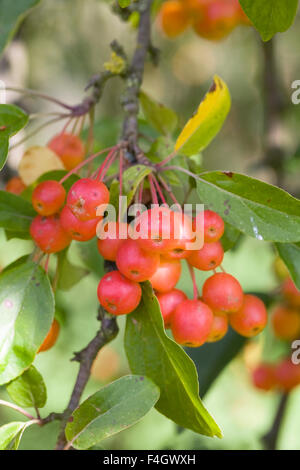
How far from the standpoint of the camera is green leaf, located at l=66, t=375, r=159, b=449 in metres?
0.80

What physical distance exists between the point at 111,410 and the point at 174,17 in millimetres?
1401

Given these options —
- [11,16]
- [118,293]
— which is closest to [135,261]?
[118,293]

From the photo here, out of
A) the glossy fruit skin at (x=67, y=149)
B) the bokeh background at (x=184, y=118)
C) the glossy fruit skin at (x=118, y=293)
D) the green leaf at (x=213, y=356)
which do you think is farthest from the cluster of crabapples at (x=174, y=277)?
the bokeh background at (x=184, y=118)

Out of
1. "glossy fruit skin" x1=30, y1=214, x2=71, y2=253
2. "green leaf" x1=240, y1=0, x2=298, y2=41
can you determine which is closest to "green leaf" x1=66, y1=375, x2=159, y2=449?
"glossy fruit skin" x1=30, y1=214, x2=71, y2=253

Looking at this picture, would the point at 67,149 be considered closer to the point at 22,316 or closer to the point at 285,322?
the point at 22,316

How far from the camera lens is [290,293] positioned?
1540mm

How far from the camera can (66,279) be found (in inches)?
43.6

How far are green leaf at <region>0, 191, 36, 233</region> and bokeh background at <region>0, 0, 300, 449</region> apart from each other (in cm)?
65

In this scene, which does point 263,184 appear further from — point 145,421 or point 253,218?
point 145,421

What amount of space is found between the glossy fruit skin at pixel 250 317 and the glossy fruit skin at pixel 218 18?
1.13 metres

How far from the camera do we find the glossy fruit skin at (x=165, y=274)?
829mm

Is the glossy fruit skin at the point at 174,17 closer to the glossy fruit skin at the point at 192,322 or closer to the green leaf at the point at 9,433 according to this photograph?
the glossy fruit skin at the point at 192,322

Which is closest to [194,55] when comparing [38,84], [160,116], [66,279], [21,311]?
[38,84]

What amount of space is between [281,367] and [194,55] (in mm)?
2577
